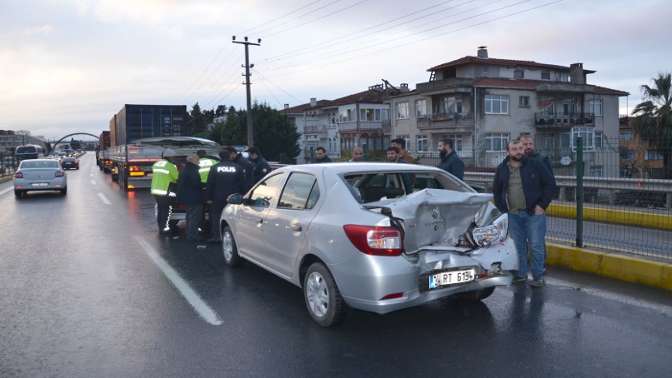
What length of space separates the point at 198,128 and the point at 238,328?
4152 inches

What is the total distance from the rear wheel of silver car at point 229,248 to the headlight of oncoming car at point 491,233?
350 centimetres

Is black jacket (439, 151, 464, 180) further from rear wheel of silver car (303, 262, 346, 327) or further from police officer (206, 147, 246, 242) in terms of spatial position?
rear wheel of silver car (303, 262, 346, 327)

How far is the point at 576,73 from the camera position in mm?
53031

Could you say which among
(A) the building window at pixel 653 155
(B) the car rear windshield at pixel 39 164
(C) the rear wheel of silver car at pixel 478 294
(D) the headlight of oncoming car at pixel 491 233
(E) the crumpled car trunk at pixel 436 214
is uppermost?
(B) the car rear windshield at pixel 39 164

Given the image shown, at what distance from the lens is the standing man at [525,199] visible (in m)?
6.58

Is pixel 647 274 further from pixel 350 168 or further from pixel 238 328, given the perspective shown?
pixel 238 328

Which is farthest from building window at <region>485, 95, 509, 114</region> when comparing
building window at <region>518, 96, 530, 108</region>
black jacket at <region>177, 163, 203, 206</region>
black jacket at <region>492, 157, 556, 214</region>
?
black jacket at <region>492, 157, 556, 214</region>

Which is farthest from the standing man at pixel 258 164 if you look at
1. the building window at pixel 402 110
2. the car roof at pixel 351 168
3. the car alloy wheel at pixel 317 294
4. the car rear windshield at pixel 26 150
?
the car rear windshield at pixel 26 150

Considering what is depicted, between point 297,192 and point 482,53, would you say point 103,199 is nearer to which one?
point 297,192

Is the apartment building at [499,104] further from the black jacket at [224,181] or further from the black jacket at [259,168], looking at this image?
the black jacket at [224,181]

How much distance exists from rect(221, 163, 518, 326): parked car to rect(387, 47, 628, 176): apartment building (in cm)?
3957

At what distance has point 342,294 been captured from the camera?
5.05 m

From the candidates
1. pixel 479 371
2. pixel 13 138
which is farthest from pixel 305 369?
pixel 13 138

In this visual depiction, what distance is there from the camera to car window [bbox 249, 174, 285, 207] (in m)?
6.56
